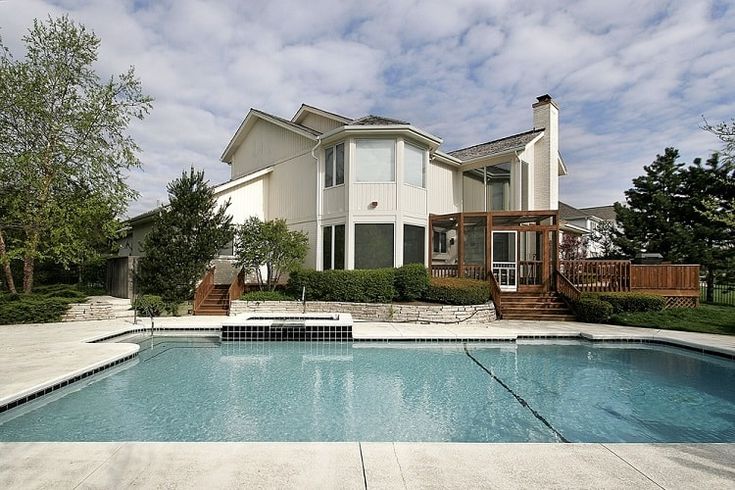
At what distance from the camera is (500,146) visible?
60.3ft

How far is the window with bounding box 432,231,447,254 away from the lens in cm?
1752

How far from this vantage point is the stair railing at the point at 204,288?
1482 cm

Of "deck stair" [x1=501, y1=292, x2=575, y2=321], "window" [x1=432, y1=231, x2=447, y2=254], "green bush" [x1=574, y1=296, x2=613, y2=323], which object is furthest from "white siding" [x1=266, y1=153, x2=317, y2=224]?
"green bush" [x1=574, y1=296, x2=613, y2=323]

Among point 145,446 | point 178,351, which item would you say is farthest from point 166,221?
point 145,446

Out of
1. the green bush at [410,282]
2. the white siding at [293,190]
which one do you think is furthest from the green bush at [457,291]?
the white siding at [293,190]

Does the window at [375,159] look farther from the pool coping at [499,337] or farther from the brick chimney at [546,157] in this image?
the brick chimney at [546,157]

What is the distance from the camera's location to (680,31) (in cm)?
1059

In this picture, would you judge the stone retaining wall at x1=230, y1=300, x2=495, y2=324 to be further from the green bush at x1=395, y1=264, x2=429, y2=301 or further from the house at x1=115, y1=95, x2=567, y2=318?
the house at x1=115, y1=95, x2=567, y2=318

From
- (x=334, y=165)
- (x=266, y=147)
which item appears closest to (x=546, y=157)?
(x=334, y=165)

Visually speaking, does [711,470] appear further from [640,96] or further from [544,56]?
[640,96]

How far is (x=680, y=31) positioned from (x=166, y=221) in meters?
16.1

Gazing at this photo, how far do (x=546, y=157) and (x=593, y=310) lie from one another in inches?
313

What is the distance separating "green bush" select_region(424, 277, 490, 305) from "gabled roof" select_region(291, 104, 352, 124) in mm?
7556

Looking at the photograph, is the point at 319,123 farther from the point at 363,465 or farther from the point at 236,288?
the point at 363,465
